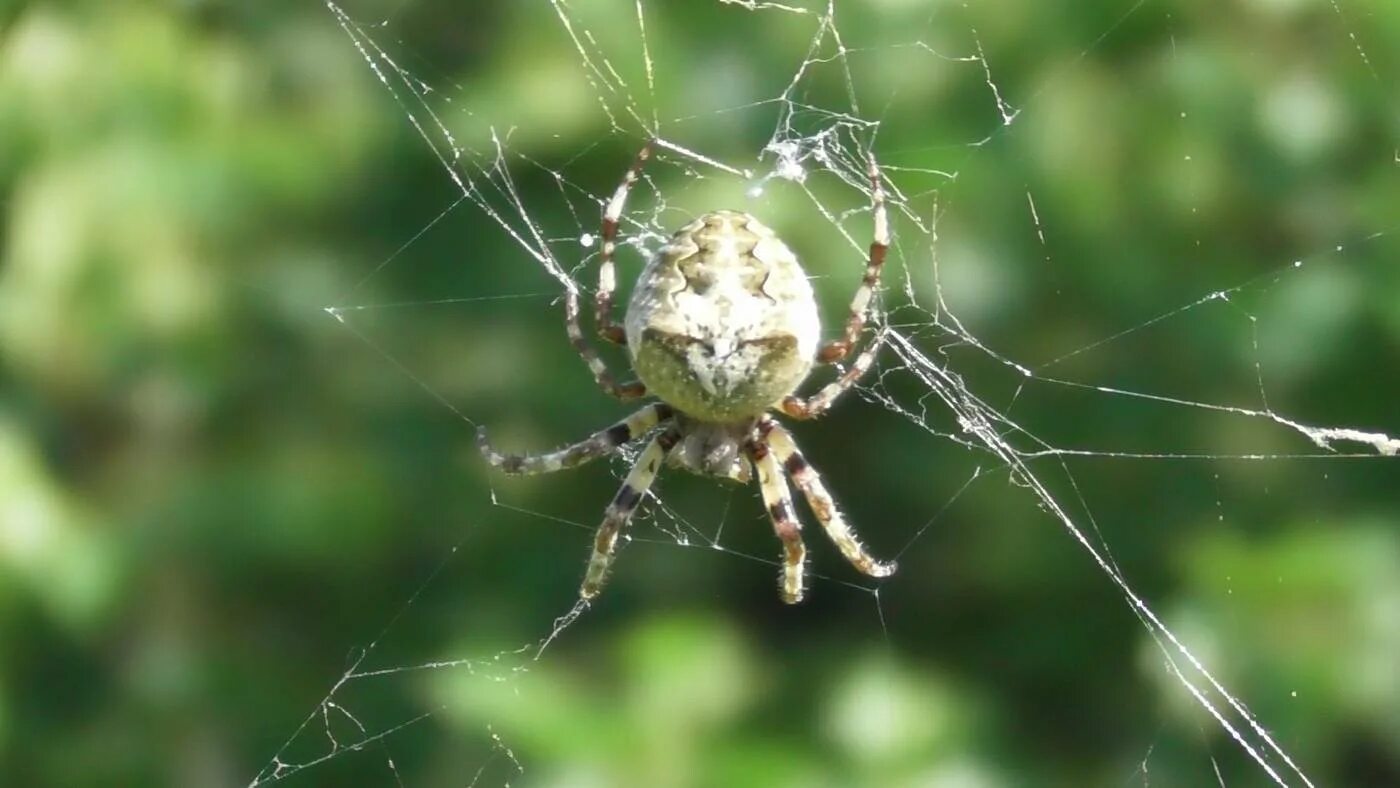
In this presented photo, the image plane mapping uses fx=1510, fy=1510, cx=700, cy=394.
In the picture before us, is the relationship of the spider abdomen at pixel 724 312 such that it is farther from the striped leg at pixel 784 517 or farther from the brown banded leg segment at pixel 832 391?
the striped leg at pixel 784 517

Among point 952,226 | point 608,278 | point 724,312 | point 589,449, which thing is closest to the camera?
point 724,312

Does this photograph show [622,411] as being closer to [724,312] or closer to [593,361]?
[593,361]

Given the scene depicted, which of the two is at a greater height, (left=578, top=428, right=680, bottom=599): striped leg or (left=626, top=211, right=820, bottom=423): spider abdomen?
(left=626, top=211, right=820, bottom=423): spider abdomen

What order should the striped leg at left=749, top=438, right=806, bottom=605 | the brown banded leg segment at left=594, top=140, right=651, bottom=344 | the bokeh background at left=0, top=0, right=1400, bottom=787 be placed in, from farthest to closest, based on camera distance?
the bokeh background at left=0, top=0, right=1400, bottom=787
the striped leg at left=749, top=438, right=806, bottom=605
the brown banded leg segment at left=594, top=140, right=651, bottom=344

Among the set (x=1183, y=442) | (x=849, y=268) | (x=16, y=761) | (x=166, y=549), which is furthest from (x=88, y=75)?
(x=1183, y=442)

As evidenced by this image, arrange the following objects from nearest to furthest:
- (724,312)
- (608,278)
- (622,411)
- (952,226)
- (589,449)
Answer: (724,312), (608,278), (589,449), (952,226), (622,411)

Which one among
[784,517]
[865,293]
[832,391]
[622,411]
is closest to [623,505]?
[784,517]

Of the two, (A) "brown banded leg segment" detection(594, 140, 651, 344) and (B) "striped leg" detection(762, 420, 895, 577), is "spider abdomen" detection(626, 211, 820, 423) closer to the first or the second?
(A) "brown banded leg segment" detection(594, 140, 651, 344)

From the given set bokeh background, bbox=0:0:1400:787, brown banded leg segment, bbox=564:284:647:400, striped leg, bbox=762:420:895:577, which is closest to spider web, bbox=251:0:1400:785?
bokeh background, bbox=0:0:1400:787
